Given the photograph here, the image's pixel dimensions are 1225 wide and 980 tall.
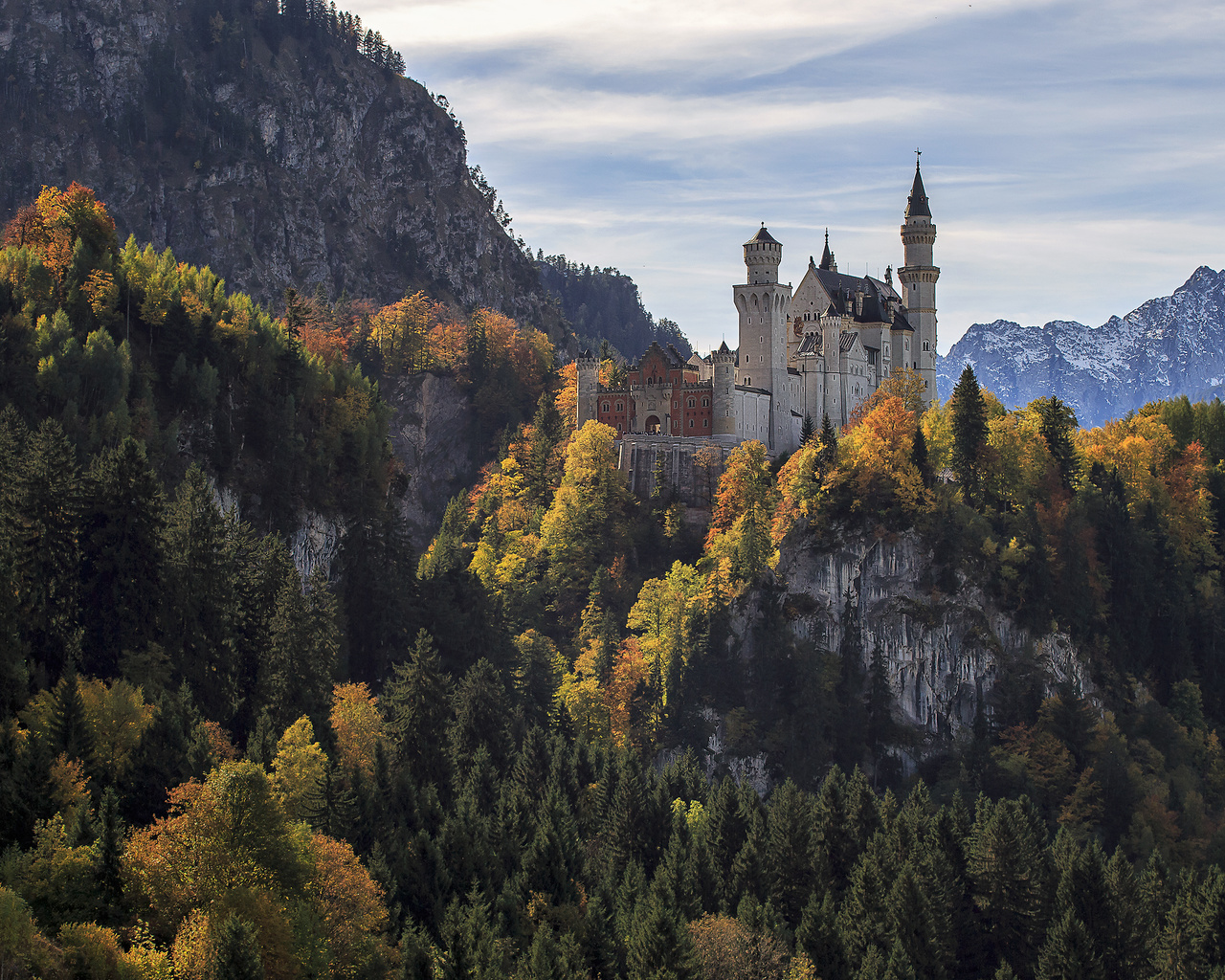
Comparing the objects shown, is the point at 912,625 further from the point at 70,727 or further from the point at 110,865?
the point at 110,865

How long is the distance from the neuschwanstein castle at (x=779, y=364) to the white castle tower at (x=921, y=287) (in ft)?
0.27

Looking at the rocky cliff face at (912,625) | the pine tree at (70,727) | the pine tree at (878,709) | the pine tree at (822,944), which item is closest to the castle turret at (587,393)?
the rocky cliff face at (912,625)

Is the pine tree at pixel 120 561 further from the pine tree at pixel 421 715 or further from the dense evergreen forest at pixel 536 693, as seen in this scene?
the pine tree at pixel 421 715

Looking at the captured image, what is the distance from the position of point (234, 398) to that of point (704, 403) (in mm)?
43372

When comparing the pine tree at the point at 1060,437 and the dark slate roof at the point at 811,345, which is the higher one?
the dark slate roof at the point at 811,345

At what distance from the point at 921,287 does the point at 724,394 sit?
26.1 m

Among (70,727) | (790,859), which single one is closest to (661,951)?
(790,859)

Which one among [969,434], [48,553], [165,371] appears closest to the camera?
[48,553]

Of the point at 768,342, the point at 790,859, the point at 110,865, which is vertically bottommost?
the point at 790,859

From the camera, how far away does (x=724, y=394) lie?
427 ft

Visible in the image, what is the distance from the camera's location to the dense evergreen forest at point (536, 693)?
58750mm

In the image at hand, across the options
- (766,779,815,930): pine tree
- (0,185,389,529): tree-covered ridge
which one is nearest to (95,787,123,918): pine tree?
(766,779,815,930): pine tree

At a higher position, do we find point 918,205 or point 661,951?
point 918,205

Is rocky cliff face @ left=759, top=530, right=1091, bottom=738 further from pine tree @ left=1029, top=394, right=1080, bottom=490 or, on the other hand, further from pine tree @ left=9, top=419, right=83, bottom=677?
pine tree @ left=9, top=419, right=83, bottom=677
